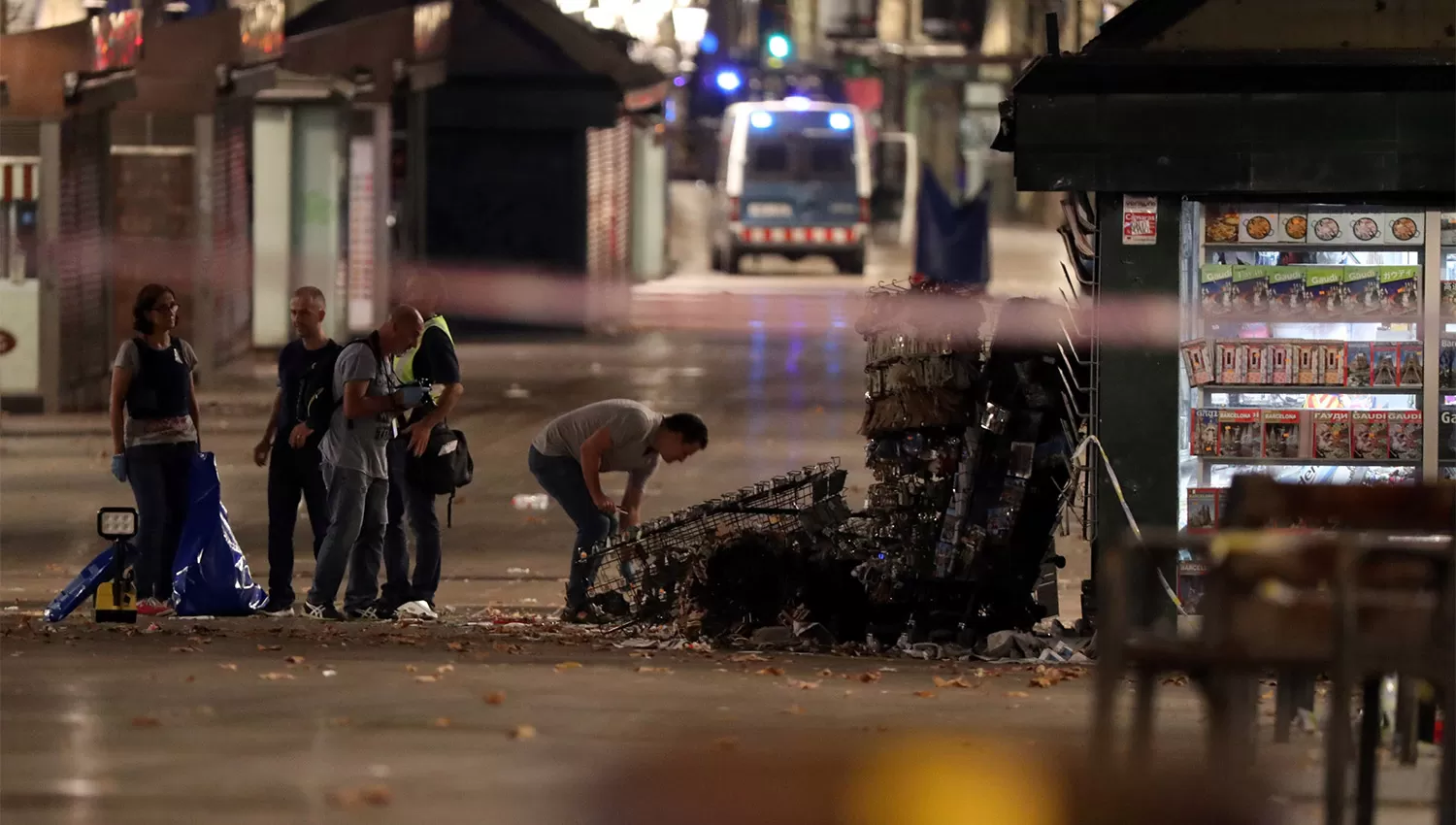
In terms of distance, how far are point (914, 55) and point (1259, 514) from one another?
59685mm

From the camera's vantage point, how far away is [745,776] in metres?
7.37

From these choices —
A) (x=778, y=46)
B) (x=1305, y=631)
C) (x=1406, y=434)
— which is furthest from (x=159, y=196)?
(x=778, y=46)

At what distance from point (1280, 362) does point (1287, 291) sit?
0.31m

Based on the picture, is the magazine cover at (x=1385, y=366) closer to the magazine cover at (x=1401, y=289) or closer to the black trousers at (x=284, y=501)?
the magazine cover at (x=1401, y=289)

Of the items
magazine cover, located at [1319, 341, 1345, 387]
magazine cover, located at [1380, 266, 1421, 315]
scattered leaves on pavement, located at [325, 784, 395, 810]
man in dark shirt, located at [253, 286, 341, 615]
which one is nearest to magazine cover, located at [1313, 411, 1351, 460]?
magazine cover, located at [1319, 341, 1345, 387]

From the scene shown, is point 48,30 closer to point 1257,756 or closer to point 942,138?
point 1257,756

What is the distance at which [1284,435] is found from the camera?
10656 millimetres

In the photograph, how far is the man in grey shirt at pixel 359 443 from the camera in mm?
11156

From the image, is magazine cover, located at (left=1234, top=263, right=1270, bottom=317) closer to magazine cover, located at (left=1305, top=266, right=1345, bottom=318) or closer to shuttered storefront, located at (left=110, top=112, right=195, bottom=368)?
magazine cover, located at (left=1305, top=266, right=1345, bottom=318)

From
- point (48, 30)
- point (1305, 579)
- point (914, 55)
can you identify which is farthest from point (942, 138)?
point (1305, 579)

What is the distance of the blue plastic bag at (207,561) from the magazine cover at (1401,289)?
17.1 feet

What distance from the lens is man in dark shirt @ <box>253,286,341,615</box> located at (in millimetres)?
11547

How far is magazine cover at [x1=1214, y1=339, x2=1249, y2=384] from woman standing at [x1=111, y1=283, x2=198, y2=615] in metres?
4.58

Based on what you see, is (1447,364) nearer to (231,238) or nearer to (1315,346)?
(1315,346)
